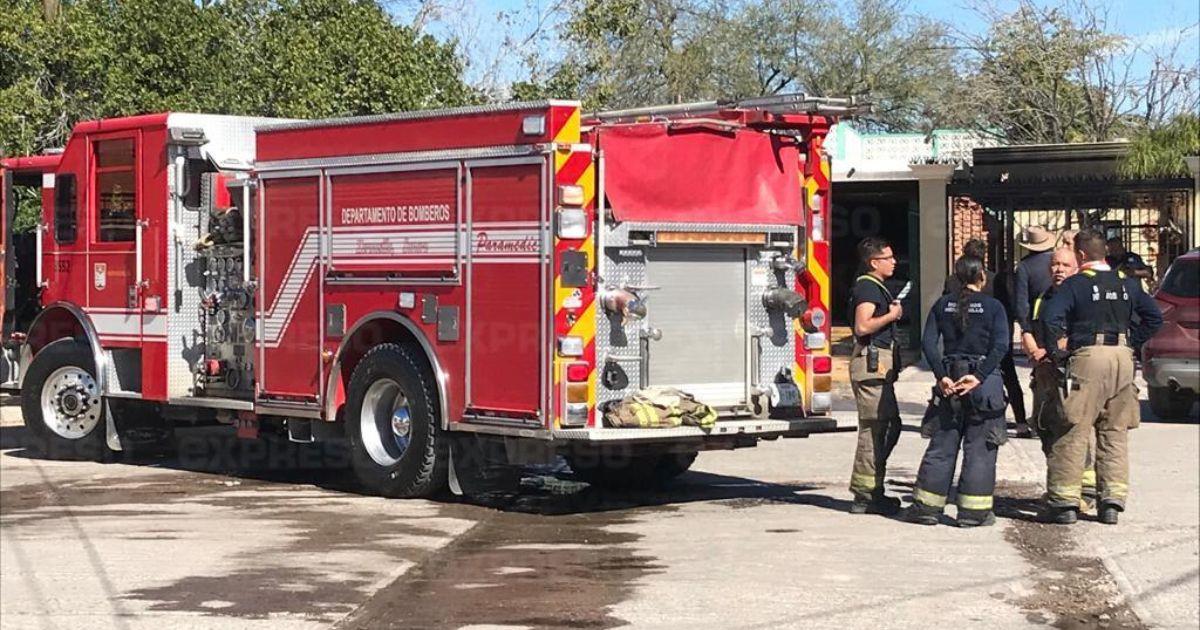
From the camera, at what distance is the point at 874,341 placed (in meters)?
10.0

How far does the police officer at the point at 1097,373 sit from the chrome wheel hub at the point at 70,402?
735 centimetres

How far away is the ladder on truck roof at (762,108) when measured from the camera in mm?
10445

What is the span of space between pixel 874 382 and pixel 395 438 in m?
3.10

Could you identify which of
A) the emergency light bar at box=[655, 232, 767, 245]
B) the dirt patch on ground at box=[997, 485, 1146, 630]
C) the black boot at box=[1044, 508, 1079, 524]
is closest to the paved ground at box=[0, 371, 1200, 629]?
the dirt patch on ground at box=[997, 485, 1146, 630]

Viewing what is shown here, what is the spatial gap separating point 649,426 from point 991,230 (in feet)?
56.5

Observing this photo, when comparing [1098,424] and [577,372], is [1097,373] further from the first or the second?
[577,372]

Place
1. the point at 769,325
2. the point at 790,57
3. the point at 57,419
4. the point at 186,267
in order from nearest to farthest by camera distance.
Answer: the point at 769,325 → the point at 186,267 → the point at 57,419 → the point at 790,57

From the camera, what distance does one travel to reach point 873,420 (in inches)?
396

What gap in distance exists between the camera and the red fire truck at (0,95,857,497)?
9.83 metres

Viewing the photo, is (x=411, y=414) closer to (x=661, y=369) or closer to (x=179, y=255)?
(x=661, y=369)

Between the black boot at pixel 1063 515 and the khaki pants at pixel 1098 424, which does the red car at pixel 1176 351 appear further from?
the black boot at pixel 1063 515

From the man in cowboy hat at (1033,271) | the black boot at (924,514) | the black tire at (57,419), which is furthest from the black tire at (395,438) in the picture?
the man in cowboy hat at (1033,271)

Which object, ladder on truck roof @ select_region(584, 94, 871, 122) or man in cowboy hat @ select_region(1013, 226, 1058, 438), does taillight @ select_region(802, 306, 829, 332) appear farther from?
man in cowboy hat @ select_region(1013, 226, 1058, 438)

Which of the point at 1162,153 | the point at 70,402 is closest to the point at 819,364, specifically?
the point at 70,402
